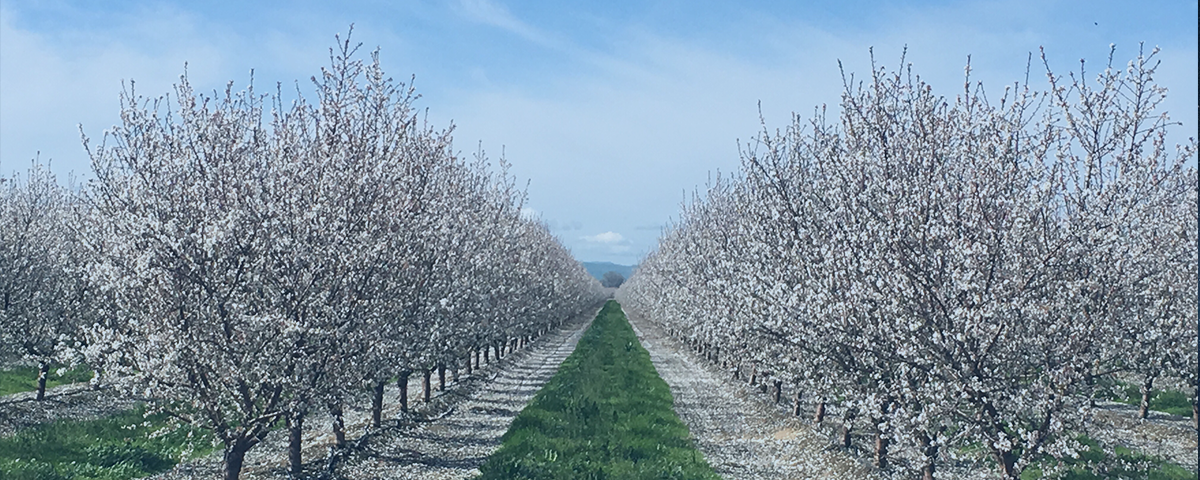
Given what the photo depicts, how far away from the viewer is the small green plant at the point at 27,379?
1035 inches

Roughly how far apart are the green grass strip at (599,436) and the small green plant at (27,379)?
56.4ft

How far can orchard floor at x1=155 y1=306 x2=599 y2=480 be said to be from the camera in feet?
52.2

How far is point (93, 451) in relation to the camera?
16.0 meters

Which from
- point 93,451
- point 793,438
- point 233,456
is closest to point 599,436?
point 793,438

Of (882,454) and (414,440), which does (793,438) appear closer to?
(882,454)

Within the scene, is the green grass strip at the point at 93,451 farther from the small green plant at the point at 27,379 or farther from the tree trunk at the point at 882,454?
the tree trunk at the point at 882,454

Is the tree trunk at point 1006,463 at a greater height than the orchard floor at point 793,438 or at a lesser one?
greater

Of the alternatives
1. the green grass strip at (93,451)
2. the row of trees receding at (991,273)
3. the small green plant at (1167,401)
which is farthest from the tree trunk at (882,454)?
the green grass strip at (93,451)

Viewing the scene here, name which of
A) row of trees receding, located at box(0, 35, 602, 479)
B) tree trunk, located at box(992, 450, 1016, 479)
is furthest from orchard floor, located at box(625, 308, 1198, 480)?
row of trees receding, located at box(0, 35, 602, 479)

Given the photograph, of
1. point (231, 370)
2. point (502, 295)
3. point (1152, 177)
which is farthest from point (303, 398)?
point (502, 295)

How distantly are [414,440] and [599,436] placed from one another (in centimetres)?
482

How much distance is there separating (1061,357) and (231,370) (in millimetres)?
11863

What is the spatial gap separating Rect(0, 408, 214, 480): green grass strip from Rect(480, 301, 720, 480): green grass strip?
266 inches

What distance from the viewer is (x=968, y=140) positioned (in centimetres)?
1072
